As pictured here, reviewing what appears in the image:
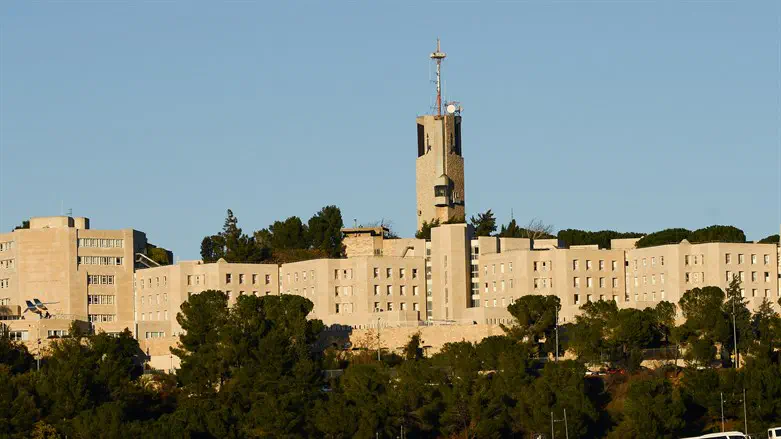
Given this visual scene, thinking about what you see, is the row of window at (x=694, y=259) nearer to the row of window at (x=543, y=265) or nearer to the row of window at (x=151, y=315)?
the row of window at (x=543, y=265)

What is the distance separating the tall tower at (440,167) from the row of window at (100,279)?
111 feet

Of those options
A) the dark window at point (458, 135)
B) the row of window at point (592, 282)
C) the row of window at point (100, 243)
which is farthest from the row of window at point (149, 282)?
the dark window at point (458, 135)

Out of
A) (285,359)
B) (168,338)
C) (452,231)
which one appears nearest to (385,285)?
(452,231)

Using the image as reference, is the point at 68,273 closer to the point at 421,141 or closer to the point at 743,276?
the point at 421,141

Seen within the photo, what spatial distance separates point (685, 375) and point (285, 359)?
2633 cm

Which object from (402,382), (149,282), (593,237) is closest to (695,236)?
(593,237)

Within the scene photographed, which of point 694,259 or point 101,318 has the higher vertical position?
point 694,259

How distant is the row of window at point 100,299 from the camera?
165 meters

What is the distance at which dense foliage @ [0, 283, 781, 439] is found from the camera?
118m

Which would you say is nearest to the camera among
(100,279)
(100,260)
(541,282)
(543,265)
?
(541,282)

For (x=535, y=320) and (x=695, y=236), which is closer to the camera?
(x=535, y=320)

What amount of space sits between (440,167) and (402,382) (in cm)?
6780

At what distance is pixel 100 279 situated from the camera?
166m

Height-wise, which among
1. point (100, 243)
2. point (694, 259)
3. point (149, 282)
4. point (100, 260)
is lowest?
point (149, 282)
